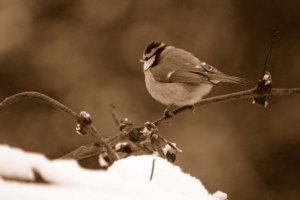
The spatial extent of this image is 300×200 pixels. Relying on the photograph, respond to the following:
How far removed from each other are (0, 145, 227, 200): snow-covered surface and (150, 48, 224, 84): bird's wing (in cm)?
126

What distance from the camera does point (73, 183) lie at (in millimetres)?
397

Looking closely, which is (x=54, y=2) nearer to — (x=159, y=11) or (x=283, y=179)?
(x=159, y=11)

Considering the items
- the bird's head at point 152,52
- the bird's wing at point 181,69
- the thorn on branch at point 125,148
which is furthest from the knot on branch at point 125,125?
the bird's head at point 152,52

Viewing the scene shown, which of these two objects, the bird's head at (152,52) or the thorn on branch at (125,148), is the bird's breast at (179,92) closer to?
the bird's head at (152,52)

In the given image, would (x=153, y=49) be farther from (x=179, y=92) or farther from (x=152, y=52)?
(x=179, y=92)

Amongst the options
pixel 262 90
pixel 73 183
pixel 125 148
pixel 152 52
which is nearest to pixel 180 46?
pixel 152 52

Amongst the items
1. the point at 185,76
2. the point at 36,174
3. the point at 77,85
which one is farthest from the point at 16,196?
the point at 77,85

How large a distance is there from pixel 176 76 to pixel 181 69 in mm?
53

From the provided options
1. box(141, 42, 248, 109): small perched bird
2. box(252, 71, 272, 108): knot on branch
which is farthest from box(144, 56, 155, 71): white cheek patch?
box(252, 71, 272, 108): knot on branch

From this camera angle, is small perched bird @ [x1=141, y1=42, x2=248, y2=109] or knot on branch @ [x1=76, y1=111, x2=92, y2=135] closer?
knot on branch @ [x1=76, y1=111, x2=92, y2=135]

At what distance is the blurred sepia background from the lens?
274 cm

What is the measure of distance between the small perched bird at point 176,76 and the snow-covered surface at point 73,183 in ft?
3.57

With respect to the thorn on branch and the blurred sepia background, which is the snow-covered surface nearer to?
the thorn on branch

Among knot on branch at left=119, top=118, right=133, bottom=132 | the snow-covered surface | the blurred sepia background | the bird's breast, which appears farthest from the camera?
the blurred sepia background
